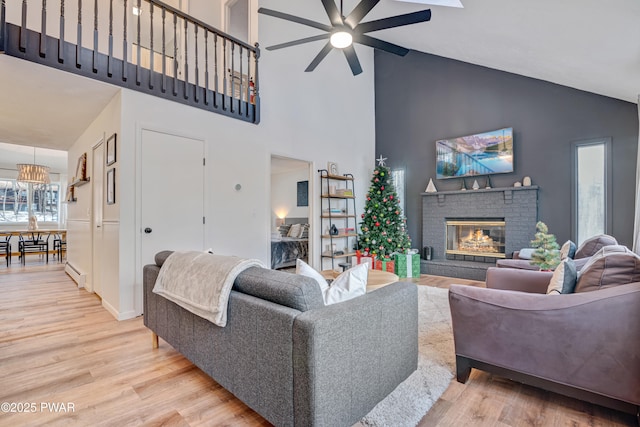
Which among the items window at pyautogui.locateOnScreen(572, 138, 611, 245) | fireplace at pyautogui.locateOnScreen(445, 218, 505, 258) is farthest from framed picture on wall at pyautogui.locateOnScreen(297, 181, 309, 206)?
window at pyautogui.locateOnScreen(572, 138, 611, 245)

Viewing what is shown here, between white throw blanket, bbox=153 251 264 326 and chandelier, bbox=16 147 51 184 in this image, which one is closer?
white throw blanket, bbox=153 251 264 326

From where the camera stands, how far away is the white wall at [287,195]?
7867 millimetres

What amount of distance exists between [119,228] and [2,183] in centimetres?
873

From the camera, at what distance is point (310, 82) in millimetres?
5379

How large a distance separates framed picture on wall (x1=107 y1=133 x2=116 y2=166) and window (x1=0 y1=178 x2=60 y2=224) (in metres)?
8.00

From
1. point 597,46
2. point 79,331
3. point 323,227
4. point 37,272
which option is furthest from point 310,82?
point 37,272

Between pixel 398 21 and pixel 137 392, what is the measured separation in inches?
132

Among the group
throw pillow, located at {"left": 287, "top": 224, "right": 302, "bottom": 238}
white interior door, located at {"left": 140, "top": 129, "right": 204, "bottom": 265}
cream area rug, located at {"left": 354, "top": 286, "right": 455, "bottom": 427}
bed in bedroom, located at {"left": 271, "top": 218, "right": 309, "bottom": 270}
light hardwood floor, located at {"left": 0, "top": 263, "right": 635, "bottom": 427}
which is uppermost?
white interior door, located at {"left": 140, "top": 129, "right": 204, "bottom": 265}

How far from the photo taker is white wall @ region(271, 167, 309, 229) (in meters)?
7.87

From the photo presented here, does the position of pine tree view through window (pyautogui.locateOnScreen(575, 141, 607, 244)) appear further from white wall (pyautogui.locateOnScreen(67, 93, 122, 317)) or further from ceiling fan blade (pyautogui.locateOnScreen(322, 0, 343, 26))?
white wall (pyautogui.locateOnScreen(67, 93, 122, 317))

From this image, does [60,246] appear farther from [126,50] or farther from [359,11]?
[359,11]

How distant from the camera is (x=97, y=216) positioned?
392 centimetres

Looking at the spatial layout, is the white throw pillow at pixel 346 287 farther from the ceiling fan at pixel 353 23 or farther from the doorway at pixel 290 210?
the doorway at pixel 290 210

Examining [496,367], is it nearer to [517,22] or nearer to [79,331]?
[517,22]
